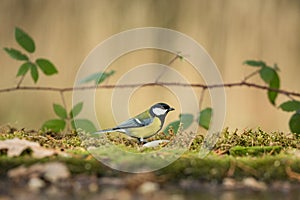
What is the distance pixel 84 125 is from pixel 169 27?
1591mm

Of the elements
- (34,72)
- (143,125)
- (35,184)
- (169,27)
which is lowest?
(35,184)

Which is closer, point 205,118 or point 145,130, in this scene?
point 145,130

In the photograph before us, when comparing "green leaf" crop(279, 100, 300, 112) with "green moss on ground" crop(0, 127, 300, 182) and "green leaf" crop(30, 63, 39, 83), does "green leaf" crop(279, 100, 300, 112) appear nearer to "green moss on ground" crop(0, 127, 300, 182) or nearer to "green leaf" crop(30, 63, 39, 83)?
"green moss on ground" crop(0, 127, 300, 182)

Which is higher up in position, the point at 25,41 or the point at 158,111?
the point at 25,41

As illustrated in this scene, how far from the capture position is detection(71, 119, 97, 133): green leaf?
1391 millimetres

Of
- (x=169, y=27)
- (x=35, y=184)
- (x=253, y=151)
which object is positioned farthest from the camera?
(x=169, y=27)

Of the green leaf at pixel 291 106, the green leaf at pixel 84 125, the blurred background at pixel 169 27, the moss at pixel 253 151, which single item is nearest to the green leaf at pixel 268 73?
the green leaf at pixel 291 106

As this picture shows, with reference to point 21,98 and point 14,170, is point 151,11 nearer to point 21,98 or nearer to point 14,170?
point 21,98

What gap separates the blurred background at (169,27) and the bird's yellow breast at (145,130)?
151cm

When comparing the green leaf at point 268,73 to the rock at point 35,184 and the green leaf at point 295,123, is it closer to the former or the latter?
the green leaf at point 295,123

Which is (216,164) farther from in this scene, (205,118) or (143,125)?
(205,118)

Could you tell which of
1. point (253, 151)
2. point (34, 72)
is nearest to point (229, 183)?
point (253, 151)

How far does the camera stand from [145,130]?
4.13ft

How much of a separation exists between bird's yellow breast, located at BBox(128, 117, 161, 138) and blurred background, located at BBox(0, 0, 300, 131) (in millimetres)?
1506
